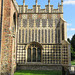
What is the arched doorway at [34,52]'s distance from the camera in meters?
15.7

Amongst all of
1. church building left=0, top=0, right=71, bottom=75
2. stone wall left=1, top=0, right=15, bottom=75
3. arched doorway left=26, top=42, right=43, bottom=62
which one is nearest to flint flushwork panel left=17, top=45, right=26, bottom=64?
church building left=0, top=0, right=71, bottom=75

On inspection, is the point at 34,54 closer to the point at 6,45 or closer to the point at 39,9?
the point at 6,45

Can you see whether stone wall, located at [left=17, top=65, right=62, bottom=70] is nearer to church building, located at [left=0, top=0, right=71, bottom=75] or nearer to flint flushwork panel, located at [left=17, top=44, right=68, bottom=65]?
church building, located at [left=0, top=0, right=71, bottom=75]

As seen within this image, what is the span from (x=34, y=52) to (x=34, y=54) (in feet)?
0.81

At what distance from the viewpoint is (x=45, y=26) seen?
53.3 feet

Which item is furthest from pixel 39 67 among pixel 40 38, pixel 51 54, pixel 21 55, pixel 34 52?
pixel 40 38

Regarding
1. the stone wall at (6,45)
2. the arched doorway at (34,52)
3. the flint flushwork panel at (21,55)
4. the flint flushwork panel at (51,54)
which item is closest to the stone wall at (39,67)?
the flint flushwork panel at (51,54)

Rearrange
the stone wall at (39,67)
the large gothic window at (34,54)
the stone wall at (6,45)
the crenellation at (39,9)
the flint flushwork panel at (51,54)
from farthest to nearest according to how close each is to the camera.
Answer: the crenellation at (39,9) → the large gothic window at (34,54) → the flint flushwork panel at (51,54) → the stone wall at (39,67) → the stone wall at (6,45)

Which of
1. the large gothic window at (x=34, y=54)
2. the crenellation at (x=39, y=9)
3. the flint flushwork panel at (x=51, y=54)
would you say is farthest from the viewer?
the crenellation at (x=39, y=9)

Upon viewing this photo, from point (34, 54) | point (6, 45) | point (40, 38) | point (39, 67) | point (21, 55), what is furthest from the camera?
point (40, 38)

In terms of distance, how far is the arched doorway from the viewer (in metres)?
15.7

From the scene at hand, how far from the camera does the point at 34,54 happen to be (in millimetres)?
15820

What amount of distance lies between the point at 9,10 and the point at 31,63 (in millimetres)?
7172

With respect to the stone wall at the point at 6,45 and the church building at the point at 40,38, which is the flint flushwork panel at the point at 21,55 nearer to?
the church building at the point at 40,38
